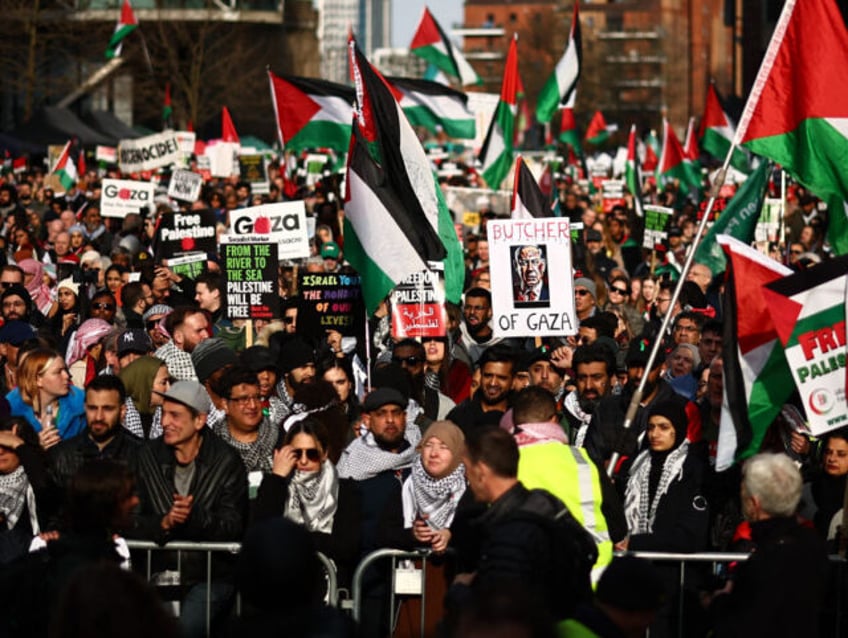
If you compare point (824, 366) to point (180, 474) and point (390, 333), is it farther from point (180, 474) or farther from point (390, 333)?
point (390, 333)

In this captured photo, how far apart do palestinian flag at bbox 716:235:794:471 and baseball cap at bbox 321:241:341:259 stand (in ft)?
34.2

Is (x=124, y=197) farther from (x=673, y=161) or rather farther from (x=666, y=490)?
(x=666, y=490)

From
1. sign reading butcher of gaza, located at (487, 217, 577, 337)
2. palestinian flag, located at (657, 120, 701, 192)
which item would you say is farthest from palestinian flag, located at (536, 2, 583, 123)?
sign reading butcher of gaza, located at (487, 217, 577, 337)

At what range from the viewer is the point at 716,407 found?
9.36 meters

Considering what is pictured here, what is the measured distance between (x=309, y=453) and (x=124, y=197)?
14.3m

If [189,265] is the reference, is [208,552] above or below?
below

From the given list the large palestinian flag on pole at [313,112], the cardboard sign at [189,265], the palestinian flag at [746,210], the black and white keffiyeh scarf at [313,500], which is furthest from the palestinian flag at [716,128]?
the black and white keffiyeh scarf at [313,500]

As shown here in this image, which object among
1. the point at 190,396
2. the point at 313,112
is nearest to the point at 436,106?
the point at 313,112

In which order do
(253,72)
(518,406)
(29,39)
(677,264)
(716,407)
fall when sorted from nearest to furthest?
(518,406) → (716,407) → (677,264) → (29,39) → (253,72)

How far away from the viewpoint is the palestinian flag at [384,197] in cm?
1135

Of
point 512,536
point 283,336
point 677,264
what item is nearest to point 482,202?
point 677,264

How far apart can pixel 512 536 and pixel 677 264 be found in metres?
13.4

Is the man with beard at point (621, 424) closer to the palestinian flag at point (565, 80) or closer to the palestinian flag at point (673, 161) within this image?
the palestinian flag at point (565, 80)

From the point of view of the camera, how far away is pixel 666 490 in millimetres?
8664
